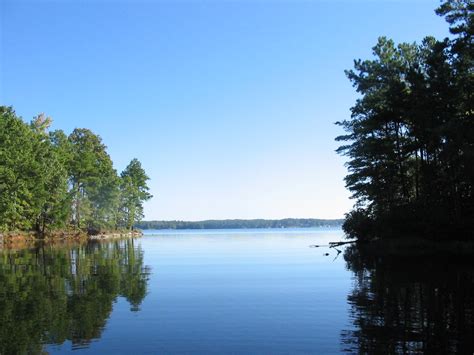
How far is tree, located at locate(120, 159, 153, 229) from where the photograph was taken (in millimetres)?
119938

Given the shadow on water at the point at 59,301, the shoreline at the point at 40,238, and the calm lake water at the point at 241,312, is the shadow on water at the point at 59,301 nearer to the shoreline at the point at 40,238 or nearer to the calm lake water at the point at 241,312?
the calm lake water at the point at 241,312

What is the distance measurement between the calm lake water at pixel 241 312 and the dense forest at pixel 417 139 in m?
10.4

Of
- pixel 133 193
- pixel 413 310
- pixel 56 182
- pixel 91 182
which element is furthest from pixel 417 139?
pixel 133 193

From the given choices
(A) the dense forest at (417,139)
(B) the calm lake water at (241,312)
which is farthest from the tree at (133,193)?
(B) the calm lake water at (241,312)

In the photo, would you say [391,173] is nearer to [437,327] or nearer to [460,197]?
[460,197]

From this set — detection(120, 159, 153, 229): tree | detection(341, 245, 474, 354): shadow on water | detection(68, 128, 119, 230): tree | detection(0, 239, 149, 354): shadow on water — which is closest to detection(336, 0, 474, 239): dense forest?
detection(341, 245, 474, 354): shadow on water

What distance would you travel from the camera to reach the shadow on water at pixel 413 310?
11.7m

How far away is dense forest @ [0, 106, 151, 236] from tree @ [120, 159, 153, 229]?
0.85 feet

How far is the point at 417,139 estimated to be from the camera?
144 feet

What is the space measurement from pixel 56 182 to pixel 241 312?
6800cm

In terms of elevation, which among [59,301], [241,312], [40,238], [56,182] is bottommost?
[40,238]

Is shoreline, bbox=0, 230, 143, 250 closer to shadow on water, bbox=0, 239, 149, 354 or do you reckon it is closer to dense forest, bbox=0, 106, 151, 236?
dense forest, bbox=0, 106, 151, 236

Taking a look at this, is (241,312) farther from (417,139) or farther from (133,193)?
(133,193)

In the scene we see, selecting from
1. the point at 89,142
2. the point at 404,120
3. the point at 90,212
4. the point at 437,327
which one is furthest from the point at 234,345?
the point at 89,142
